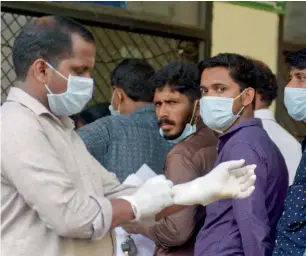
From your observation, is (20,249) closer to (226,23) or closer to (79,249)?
(79,249)

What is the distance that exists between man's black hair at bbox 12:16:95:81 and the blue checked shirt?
4.29ft

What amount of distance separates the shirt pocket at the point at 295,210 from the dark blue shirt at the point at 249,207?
0.41 feet

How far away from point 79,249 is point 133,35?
3.36m

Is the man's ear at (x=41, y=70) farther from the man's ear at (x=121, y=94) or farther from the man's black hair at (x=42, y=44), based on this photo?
the man's ear at (x=121, y=94)

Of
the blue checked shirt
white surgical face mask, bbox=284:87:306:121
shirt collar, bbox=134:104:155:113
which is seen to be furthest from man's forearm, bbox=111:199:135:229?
shirt collar, bbox=134:104:155:113

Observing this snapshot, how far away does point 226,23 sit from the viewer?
5332 millimetres

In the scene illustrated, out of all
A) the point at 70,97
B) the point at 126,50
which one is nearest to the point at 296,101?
the point at 70,97

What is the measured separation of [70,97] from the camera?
236 cm

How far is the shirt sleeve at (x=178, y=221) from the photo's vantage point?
3.12m

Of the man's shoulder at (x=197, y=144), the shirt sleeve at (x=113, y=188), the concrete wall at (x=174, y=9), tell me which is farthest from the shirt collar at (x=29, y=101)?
the concrete wall at (x=174, y=9)

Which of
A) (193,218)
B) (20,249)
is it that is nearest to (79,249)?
(20,249)

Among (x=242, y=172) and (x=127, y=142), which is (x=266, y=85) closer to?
(x=127, y=142)

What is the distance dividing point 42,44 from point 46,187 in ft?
1.60

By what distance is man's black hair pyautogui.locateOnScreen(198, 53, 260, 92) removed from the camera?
10.9 ft
